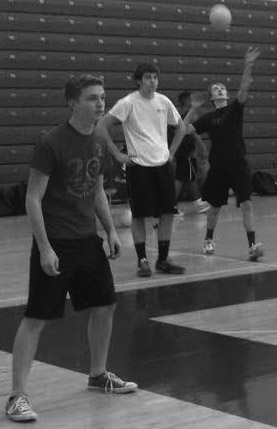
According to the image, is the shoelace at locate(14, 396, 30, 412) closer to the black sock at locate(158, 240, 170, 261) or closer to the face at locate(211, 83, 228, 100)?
the black sock at locate(158, 240, 170, 261)

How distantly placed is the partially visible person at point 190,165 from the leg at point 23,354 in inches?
336

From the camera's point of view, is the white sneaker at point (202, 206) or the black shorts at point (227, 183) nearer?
the black shorts at point (227, 183)

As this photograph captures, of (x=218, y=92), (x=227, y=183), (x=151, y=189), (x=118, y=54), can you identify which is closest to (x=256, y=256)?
(x=227, y=183)

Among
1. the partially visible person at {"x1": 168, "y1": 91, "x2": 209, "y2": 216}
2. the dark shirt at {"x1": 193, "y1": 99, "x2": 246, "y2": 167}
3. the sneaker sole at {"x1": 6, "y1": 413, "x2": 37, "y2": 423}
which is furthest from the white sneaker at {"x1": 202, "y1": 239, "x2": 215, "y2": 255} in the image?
the sneaker sole at {"x1": 6, "y1": 413, "x2": 37, "y2": 423}

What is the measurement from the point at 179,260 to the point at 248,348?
3.48 metres

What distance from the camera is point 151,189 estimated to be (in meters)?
8.14

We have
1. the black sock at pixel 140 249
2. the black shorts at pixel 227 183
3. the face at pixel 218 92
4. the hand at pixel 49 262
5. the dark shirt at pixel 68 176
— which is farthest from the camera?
the black shorts at pixel 227 183

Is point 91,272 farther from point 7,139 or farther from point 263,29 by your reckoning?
point 263,29

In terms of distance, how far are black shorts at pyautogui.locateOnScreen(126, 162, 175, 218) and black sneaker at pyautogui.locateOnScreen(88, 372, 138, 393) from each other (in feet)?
11.3

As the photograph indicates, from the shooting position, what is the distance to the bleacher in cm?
1497

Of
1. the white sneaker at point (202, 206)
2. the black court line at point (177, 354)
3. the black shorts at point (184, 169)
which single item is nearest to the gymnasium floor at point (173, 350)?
the black court line at point (177, 354)

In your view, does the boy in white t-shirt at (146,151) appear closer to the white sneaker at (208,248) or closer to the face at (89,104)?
A: the white sneaker at (208,248)

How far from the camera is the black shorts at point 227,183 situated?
9.07 metres

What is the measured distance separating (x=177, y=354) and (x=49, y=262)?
5.29 ft
